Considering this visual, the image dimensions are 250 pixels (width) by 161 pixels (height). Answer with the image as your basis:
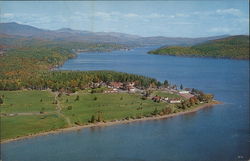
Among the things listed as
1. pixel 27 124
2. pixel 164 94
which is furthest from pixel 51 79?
pixel 27 124

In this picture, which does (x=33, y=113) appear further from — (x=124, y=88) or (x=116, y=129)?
(x=124, y=88)

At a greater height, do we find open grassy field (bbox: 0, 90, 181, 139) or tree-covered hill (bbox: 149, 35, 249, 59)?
tree-covered hill (bbox: 149, 35, 249, 59)

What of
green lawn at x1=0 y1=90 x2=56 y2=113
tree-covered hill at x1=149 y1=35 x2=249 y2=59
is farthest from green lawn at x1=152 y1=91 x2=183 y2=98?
tree-covered hill at x1=149 y1=35 x2=249 y2=59

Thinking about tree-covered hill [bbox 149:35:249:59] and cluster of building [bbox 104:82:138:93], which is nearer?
cluster of building [bbox 104:82:138:93]

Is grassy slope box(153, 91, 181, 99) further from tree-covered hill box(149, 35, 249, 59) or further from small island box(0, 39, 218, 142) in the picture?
tree-covered hill box(149, 35, 249, 59)

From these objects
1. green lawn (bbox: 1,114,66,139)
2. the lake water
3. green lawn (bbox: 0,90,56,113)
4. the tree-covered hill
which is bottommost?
the lake water

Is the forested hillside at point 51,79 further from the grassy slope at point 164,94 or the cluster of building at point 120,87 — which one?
the grassy slope at point 164,94

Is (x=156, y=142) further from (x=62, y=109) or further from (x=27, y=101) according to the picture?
(x=27, y=101)
